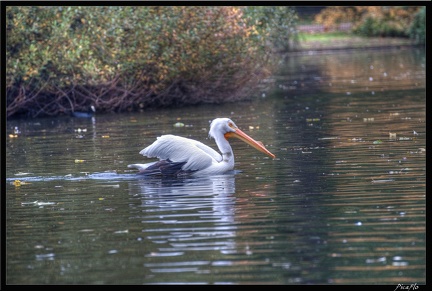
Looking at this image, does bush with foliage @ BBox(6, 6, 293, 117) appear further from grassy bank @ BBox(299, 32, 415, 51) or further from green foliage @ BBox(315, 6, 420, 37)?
green foliage @ BBox(315, 6, 420, 37)

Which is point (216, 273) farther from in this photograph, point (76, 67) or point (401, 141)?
point (76, 67)

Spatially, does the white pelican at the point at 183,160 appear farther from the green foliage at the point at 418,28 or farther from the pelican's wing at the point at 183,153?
the green foliage at the point at 418,28

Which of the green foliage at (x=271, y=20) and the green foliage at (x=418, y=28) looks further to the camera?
the green foliage at (x=418, y=28)

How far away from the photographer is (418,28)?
49.7 meters

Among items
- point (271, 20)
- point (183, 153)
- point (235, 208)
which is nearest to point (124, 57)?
point (271, 20)

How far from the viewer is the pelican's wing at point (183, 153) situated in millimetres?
12891

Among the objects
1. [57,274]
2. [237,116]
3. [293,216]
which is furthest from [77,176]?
[237,116]

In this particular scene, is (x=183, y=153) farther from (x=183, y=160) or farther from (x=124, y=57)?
(x=124, y=57)

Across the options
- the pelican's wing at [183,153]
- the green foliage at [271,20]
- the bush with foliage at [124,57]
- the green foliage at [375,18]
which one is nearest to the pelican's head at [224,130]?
the pelican's wing at [183,153]

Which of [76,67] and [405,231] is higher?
[76,67]

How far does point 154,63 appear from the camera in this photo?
23.5m

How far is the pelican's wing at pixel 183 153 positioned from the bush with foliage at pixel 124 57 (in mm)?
9233

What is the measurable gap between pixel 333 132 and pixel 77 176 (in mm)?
5304

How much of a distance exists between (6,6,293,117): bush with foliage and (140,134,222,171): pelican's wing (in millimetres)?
9233
